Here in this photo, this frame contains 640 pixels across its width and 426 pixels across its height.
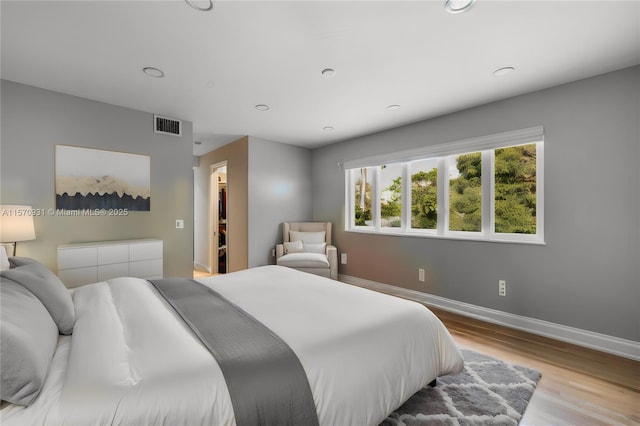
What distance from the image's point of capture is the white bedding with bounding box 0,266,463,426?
93cm

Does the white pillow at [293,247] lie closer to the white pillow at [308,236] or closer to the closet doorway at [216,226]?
the white pillow at [308,236]

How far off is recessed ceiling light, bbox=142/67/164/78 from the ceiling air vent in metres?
1.14

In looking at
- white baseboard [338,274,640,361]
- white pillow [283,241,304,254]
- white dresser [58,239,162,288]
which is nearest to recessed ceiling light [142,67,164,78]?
white dresser [58,239,162,288]

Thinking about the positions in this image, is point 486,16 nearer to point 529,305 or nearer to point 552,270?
point 552,270

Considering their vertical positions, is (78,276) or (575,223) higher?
(575,223)

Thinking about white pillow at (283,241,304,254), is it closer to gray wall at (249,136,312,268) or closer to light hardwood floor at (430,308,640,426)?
gray wall at (249,136,312,268)

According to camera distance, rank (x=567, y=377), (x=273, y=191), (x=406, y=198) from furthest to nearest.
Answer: (x=273, y=191) < (x=406, y=198) < (x=567, y=377)

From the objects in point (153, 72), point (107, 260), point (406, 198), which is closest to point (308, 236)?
point (406, 198)

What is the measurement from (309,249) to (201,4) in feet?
11.4

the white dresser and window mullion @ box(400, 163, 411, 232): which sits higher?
window mullion @ box(400, 163, 411, 232)

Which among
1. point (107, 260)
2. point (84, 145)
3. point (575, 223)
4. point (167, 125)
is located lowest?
point (107, 260)

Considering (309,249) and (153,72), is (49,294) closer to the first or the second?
(153,72)

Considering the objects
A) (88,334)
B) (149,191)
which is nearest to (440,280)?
(88,334)

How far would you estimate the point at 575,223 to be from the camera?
2615mm
